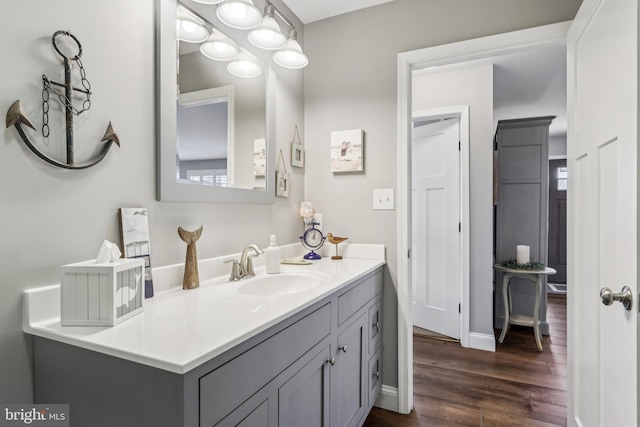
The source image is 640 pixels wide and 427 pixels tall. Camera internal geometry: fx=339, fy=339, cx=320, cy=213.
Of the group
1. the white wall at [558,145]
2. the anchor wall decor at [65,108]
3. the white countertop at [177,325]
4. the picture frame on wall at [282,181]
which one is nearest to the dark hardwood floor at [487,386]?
the white countertop at [177,325]

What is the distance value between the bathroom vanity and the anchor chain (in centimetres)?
45

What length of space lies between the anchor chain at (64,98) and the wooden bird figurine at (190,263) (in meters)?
0.50

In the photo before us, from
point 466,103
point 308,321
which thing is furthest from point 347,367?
point 466,103

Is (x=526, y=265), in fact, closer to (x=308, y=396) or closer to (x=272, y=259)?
(x=272, y=259)

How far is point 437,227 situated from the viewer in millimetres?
3225

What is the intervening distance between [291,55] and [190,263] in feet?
3.93

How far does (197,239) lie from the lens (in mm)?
1327

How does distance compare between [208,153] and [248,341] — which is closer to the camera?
[248,341]

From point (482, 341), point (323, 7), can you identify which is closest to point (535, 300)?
point (482, 341)

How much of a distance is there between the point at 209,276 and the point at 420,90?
8.49ft

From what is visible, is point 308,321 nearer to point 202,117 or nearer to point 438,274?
point 202,117

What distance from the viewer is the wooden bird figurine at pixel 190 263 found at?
129 centimetres

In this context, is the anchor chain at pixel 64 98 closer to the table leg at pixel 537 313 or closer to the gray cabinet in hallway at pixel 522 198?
the table leg at pixel 537 313

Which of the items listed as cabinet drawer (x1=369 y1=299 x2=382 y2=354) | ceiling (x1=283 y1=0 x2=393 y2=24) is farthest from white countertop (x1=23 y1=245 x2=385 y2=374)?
ceiling (x1=283 y1=0 x2=393 y2=24)
